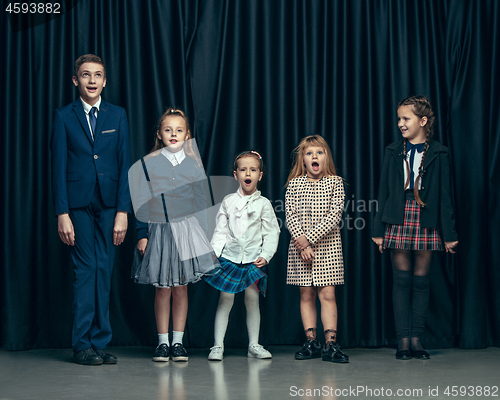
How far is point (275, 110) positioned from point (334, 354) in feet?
5.33

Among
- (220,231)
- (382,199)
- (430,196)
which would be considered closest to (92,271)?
(220,231)

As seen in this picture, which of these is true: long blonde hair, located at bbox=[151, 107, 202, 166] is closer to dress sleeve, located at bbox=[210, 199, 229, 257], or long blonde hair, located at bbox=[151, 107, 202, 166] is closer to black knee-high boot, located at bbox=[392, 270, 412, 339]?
dress sleeve, located at bbox=[210, 199, 229, 257]

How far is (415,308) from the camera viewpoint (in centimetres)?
314

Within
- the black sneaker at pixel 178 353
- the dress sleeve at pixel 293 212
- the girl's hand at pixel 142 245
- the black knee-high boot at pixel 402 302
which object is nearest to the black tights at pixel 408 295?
the black knee-high boot at pixel 402 302

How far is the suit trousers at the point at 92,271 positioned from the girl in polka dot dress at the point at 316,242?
1.06m

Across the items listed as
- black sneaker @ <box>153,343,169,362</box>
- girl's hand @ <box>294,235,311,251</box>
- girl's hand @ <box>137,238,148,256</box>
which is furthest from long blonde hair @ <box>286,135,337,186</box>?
black sneaker @ <box>153,343,169,362</box>

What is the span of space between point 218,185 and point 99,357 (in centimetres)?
131

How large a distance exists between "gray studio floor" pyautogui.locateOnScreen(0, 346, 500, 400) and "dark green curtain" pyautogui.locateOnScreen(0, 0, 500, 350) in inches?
13.2

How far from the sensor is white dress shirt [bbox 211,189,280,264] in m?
3.15

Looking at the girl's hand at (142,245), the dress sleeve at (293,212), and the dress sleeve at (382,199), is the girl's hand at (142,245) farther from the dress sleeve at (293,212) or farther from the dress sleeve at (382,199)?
the dress sleeve at (382,199)

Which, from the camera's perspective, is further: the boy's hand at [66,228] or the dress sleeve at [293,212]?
the dress sleeve at [293,212]

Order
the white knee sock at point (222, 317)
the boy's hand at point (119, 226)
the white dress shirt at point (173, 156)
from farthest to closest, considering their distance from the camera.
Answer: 1. the white dress shirt at point (173, 156)
2. the white knee sock at point (222, 317)
3. the boy's hand at point (119, 226)

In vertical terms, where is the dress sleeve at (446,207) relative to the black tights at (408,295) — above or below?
above

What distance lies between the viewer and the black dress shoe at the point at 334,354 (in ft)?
9.84
